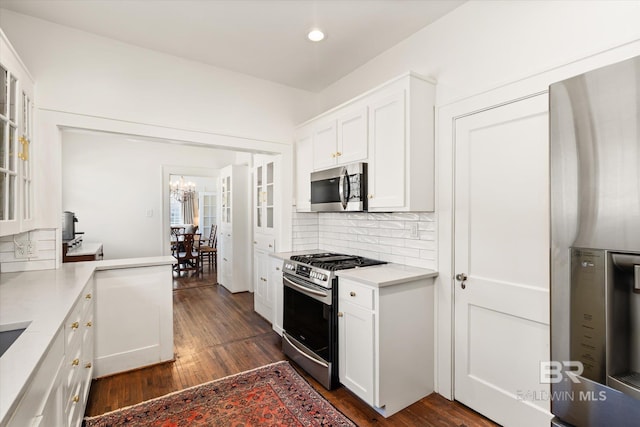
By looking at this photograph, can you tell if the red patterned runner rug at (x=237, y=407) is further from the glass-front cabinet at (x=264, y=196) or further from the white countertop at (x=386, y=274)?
the glass-front cabinet at (x=264, y=196)

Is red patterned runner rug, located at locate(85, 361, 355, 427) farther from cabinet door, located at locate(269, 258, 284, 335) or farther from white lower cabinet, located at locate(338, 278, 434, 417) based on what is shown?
cabinet door, located at locate(269, 258, 284, 335)

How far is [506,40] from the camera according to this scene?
202 centimetres

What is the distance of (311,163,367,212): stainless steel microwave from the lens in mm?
2635

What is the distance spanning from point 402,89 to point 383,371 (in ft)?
6.45

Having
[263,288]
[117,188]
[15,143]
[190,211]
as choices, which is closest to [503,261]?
[263,288]

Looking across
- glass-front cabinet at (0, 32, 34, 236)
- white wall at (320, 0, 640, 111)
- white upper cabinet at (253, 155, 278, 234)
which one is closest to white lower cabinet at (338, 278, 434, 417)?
white wall at (320, 0, 640, 111)

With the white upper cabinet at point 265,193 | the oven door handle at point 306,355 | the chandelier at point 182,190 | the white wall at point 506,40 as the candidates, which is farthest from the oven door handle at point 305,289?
the chandelier at point 182,190

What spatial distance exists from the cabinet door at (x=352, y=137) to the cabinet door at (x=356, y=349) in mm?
A: 1225

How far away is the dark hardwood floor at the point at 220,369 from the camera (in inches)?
84.6

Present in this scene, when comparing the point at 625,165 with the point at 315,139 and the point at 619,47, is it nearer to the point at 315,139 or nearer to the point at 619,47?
the point at 619,47

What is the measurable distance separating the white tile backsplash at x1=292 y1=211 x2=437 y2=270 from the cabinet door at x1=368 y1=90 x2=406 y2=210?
1.08ft

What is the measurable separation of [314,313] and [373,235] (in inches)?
36.5

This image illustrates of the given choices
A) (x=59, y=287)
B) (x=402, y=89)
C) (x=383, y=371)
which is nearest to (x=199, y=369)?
(x=59, y=287)

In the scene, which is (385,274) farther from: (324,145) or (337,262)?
(324,145)
